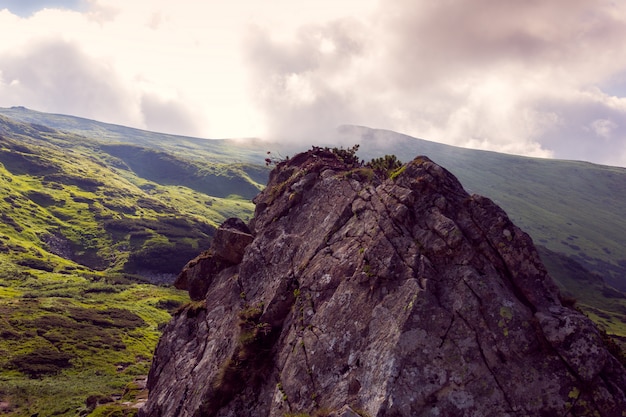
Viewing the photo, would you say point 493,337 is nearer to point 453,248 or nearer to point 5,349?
point 453,248

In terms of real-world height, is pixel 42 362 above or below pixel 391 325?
below

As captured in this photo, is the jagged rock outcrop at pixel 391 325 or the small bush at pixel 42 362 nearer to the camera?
the jagged rock outcrop at pixel 391 325

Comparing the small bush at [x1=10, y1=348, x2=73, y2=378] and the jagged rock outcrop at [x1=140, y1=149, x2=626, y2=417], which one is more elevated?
the jagged rock outcrop at [x1=140, y1=149, x2=626, y2=417]

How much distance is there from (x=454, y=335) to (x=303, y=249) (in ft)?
51.0

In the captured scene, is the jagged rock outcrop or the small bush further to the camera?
the small bush

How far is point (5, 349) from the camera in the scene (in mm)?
107312

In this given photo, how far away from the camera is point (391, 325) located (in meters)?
23.5

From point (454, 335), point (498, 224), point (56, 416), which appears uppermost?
point (498, 224)

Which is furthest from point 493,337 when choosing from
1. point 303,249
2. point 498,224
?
point 303,249

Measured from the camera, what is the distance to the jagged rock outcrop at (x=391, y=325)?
20.4 meters

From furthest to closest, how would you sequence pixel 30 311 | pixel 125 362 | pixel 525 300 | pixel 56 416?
pixel 30 311, pixel 125 362, pixel 56 416, pixel 525 300

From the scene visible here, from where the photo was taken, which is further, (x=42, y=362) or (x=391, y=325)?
(x=42, y=362)

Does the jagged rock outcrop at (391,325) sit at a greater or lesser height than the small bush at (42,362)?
greater

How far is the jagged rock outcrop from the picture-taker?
20406 millimetres
